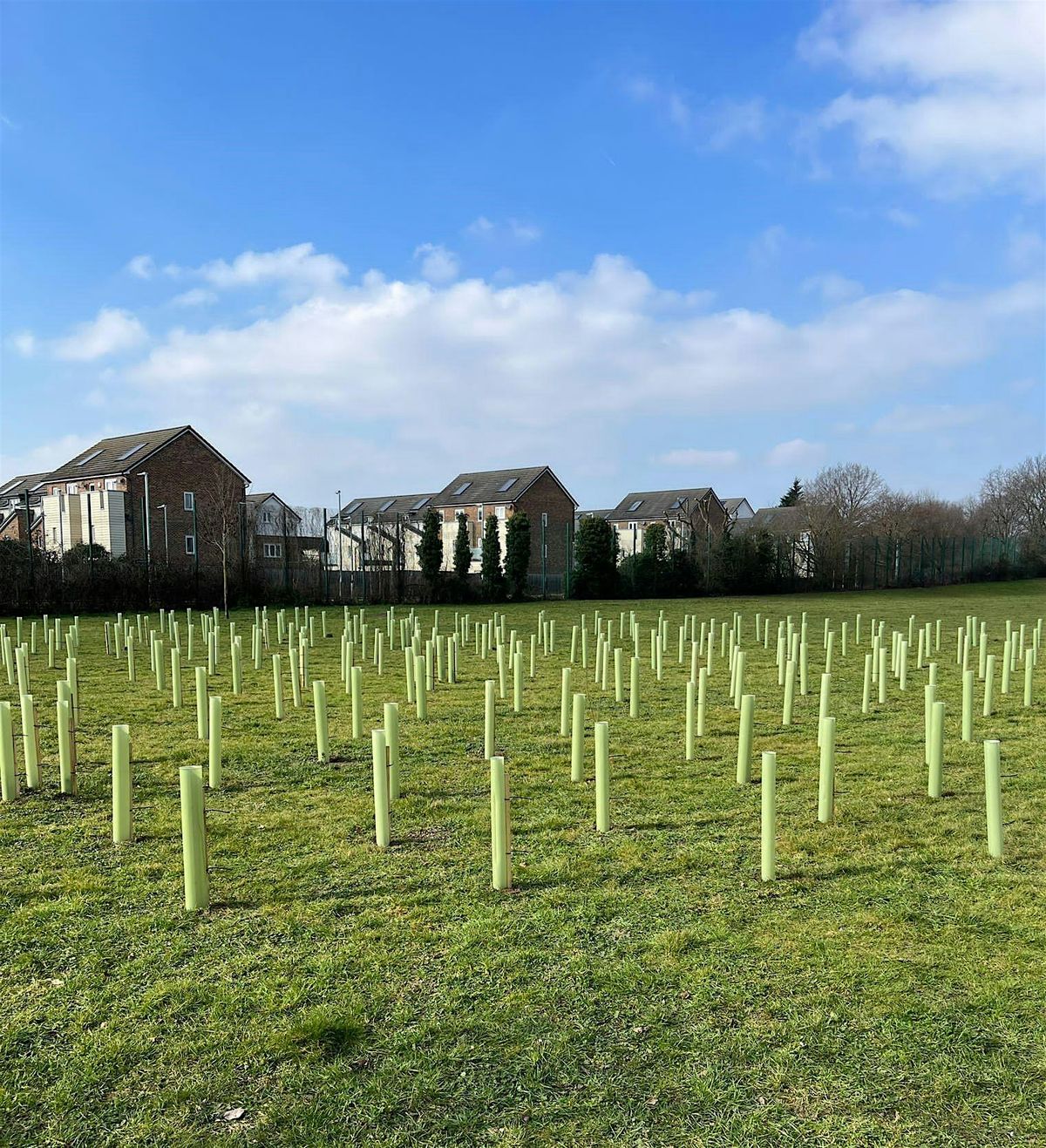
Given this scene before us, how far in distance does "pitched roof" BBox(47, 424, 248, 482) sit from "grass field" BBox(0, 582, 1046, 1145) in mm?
34553

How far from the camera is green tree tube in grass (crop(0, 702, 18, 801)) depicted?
5848 millimetres

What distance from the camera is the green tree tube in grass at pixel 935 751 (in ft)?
19.7

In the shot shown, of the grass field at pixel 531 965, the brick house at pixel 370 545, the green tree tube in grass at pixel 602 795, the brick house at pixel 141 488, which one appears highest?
the brick house at pixel 141 488

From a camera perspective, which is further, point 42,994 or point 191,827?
point 191,827

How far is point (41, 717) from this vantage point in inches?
368

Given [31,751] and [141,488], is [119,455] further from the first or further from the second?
[31,751]

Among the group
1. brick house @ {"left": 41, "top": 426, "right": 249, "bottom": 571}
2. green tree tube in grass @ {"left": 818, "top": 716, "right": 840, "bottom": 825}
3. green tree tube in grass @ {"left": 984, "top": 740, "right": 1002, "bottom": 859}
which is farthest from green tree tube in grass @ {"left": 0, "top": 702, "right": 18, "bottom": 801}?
brick house @ {"left": 41, "top": 426, "right": 249, "bottom": 571}

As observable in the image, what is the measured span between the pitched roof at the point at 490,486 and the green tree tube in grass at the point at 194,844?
5083 cm

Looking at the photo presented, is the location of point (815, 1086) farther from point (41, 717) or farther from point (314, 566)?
point (314, 566)

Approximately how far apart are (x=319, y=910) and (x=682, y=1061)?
199cm

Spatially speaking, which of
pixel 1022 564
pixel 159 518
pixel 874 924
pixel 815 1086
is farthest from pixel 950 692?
pixel 1022 564

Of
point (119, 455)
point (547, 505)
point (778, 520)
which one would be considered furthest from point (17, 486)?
point (778, 520)

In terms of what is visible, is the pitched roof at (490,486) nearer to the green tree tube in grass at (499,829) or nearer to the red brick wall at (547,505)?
the red brick wall at (547,505)

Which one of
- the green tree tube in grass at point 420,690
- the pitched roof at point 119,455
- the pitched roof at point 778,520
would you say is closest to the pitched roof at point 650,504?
the pitched roof at point 778,520
